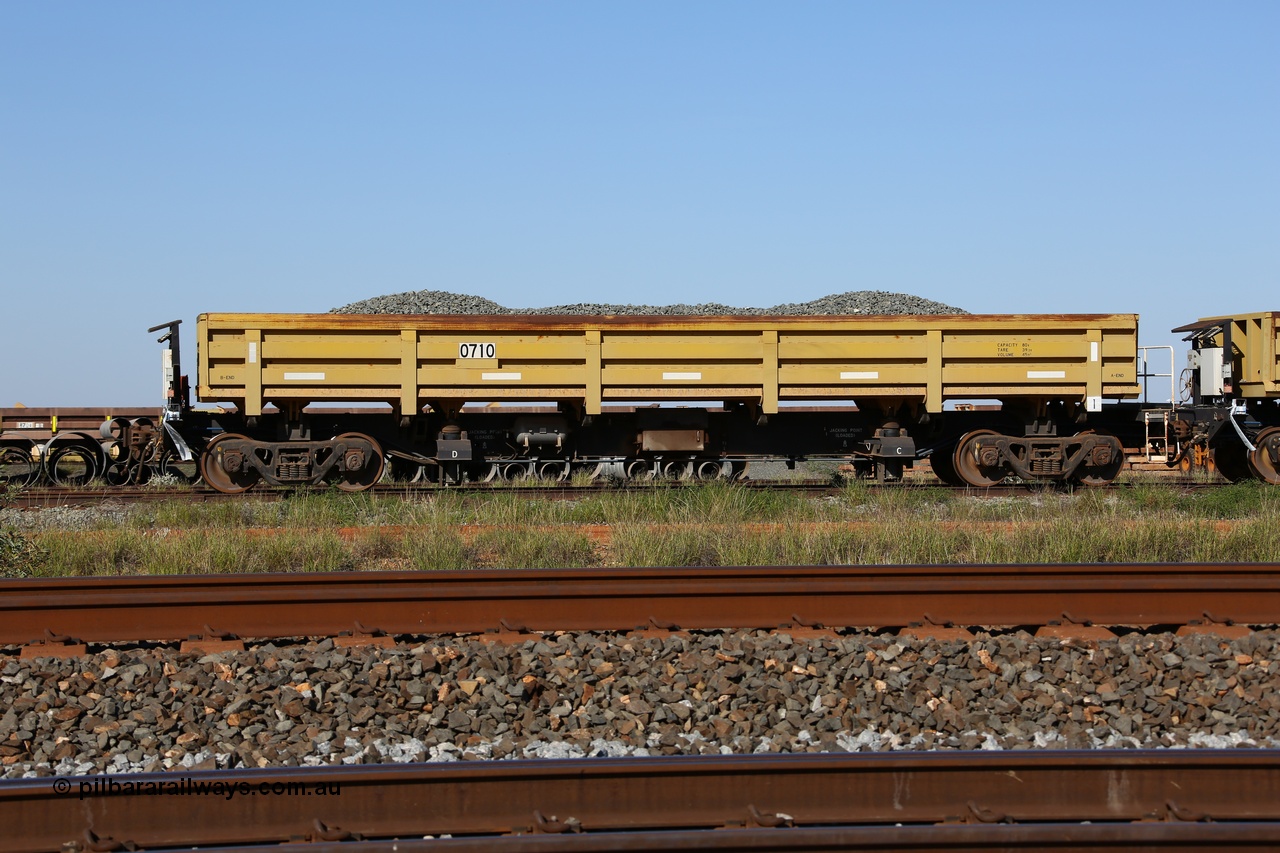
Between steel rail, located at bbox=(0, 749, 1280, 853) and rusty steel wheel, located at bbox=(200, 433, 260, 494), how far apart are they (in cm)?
1011

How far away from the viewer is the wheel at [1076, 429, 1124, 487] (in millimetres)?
14000

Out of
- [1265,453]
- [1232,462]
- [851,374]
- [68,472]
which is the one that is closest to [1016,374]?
[851,374]

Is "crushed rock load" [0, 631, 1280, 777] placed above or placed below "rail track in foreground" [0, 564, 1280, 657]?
below

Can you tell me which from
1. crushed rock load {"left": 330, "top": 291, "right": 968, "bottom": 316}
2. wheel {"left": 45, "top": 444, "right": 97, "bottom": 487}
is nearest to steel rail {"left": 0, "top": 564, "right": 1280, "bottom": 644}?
wheel {"left": 45, "top": 444, "right": 97, "bottom": 487}

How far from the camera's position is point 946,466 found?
14820 millimetres

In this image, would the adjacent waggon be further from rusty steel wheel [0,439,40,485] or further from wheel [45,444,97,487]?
rusty steel wheel [0,439,40,485]

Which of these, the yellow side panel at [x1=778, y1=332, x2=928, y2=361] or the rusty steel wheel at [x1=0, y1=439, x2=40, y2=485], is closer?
the yellow side panel at [x1=778, y1=332, x2=928, y2=361]

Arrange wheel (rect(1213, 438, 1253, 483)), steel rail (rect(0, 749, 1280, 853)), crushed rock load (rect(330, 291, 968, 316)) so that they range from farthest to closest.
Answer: crushed rock load (rect(330, 291, 968, 316)) < wheel (rect(1213, 438, 1253, 483)) < steel rail (rect(0, 749, 1280, 853))

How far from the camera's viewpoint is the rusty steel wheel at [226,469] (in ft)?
43.7

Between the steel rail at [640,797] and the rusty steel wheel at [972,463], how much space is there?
10387mm

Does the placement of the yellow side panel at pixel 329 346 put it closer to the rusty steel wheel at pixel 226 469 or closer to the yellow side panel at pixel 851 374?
the rusty steel wheel at pixel 226 469

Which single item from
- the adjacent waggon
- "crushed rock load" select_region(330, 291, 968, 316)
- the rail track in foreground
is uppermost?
"crushed rock load" select_region(330, 291, 968, 316)

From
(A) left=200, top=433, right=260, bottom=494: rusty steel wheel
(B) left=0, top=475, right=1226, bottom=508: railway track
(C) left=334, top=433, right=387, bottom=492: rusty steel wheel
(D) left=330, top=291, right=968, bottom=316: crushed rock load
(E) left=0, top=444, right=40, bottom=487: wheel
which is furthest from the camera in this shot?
(D) left=330, top=291, right=968, bottom=316: crushed rock load

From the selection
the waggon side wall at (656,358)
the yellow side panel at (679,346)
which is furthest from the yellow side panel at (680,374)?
the yellow side panel at (679,346)
